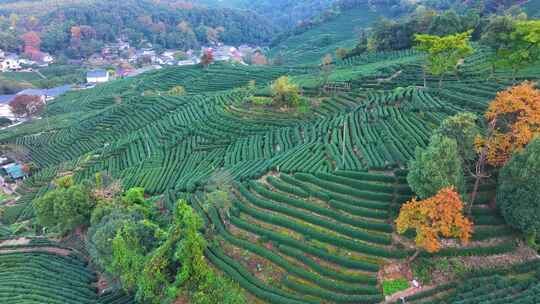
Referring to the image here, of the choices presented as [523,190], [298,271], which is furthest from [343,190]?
[523,190]

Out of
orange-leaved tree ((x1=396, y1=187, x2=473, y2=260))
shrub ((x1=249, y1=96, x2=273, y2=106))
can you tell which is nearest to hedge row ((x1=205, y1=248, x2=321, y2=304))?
orange-leaved tree ((x1=396, y1=187, x2=473, y2=260))

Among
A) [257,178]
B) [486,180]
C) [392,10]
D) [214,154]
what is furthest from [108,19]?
[486,180]

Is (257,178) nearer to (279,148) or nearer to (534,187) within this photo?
(279,148)

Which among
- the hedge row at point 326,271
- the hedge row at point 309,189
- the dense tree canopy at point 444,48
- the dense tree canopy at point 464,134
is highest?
the dense tree canopy at point 444,48

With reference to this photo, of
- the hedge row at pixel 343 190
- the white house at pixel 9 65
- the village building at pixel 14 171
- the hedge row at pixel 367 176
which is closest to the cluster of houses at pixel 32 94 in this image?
the village building at pixel 14 171

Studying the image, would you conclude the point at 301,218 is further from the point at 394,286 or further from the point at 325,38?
the point at 325,38

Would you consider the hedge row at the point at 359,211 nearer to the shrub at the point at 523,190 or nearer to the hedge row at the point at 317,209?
the hedge row at the point at 317,209
